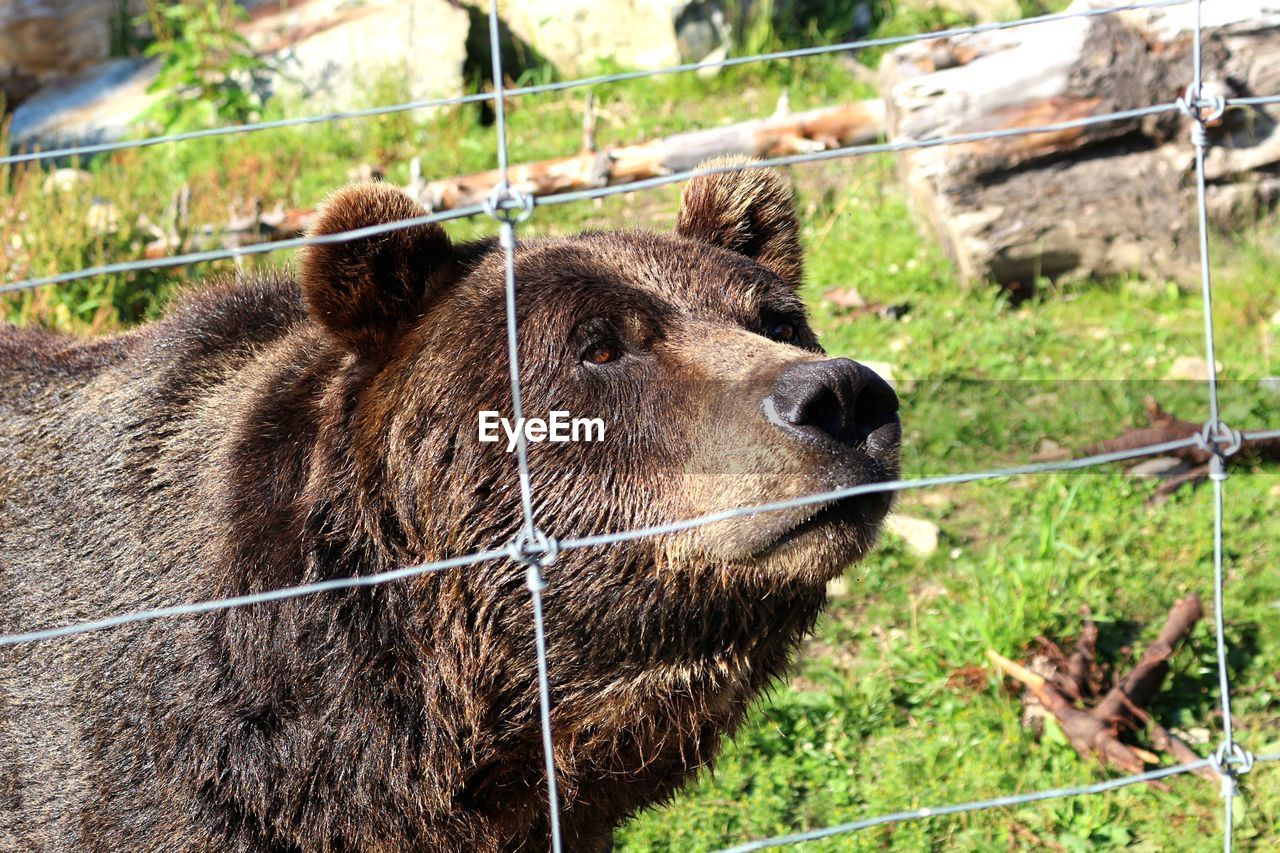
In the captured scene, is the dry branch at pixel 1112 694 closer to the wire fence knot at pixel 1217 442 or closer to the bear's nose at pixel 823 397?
the wire fence knot at pixel 1217 442

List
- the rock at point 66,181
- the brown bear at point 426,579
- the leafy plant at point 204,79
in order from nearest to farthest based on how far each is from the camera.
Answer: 1. the brown bear at point 426,579
2. the rock at point 66,181
3. the leafy plant at point 204,79

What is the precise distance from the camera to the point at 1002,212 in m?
6.82

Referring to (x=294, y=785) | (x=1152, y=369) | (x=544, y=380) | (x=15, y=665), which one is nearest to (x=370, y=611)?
(x=294, y=785)

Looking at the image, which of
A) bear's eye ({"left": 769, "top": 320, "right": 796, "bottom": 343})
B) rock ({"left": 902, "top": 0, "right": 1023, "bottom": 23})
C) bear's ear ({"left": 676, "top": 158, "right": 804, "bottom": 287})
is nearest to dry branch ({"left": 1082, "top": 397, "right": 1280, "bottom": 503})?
bear's ear ({"left": 676, "top": 158, "right": 804, "bottom": 287})

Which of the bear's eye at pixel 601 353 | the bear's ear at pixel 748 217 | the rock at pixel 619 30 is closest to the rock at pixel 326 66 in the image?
the rock at pixel 619 30

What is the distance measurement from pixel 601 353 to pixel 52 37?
1427 centimetres

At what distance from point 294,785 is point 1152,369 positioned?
4807 millimetres

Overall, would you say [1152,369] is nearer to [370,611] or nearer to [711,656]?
[711,656]

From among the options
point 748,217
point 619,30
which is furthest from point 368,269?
point 619,30

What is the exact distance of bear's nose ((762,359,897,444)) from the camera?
2568mm

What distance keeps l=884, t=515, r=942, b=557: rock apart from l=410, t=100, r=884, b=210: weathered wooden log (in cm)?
332

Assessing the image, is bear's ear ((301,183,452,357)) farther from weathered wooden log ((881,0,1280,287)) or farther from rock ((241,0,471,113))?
rock ((241,0,471,113))

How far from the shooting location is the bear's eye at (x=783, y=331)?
3268mm

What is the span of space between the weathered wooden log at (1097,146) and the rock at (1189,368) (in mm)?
828
